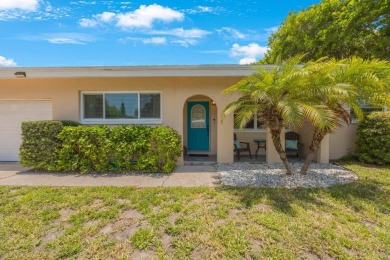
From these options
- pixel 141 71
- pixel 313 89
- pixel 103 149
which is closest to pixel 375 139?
pixel 313 89

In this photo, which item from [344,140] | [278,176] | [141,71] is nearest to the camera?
[278,176]

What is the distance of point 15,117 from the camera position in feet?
25.0

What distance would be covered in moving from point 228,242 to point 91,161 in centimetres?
507

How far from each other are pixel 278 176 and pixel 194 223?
11.3ft

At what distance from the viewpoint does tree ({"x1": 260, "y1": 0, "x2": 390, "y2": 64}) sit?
34.9 ft

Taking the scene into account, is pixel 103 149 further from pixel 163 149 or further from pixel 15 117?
pixel 15 117

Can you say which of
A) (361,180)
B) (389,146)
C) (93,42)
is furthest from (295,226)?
(93,42)

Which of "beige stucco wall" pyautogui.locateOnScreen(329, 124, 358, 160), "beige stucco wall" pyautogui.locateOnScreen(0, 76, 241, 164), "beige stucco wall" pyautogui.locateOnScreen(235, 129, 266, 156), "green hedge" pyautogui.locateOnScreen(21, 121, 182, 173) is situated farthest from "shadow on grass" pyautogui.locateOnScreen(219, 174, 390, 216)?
"beige stucco wall" pyautogui.locateOnScreen(235, 129, 266, 156)

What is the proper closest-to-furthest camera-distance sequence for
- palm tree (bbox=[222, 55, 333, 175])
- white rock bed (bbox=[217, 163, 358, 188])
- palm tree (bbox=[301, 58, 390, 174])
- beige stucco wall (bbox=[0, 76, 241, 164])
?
palm tree (bbox=[222, 55, 333, 175]) < palm tree (bbox=[301, 58, 390, 174]) < white rock bed (bbox=[217, 163, 358, 188]) < beige stucco wall (bbox=[0, 76, 241, 164])

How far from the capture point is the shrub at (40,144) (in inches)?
239

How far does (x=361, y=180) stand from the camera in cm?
540

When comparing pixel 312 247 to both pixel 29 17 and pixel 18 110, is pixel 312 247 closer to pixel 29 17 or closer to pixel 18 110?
pixel 18 110

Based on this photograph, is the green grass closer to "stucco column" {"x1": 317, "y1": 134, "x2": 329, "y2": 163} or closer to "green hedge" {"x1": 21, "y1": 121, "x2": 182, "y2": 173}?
"green hedge" {"x1": 21, "y1": 121, "x2": 182, "y2": 173}

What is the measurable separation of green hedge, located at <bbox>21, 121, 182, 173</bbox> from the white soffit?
1.75 meters
